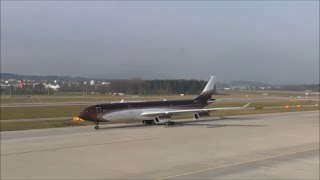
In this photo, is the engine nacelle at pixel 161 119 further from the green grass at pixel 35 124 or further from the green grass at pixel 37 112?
the green grass at pixel 37 112

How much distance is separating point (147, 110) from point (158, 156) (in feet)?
64.7

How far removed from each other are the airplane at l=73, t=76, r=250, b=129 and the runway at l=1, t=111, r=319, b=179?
5.91 metres

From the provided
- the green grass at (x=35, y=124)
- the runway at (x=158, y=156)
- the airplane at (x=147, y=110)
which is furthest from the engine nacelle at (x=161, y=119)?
the runway at (x=158, y=156)

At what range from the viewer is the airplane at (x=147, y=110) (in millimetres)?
36875

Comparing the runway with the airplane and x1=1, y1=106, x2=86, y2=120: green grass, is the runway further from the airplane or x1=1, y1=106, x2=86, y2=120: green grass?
x1=1, y1=106, x2=86, y2=120: green grass

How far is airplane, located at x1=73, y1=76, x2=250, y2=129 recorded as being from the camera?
36.9 meters

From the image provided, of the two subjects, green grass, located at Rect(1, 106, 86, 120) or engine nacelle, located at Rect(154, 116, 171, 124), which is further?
green grass, located at Rect(1, 106, 86, 120)

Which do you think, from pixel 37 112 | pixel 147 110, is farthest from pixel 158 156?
pixel 37 112

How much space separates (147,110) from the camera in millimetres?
40250

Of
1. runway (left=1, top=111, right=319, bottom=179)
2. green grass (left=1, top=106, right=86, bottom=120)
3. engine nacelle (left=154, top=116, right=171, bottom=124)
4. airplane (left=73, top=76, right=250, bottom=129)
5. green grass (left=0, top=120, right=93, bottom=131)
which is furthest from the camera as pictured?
green grass (left=1, top=106, right=86, bottom=120)

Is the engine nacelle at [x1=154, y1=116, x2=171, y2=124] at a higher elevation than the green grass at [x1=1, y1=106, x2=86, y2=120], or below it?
below

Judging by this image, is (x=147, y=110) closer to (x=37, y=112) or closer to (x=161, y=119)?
(x=161, y=119)

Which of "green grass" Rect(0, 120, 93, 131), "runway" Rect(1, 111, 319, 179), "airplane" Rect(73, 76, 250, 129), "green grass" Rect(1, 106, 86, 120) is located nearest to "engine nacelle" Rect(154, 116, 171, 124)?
"airplane" Rect(73, 76, 250, 129)

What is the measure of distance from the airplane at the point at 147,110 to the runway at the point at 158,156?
5.91 metres
